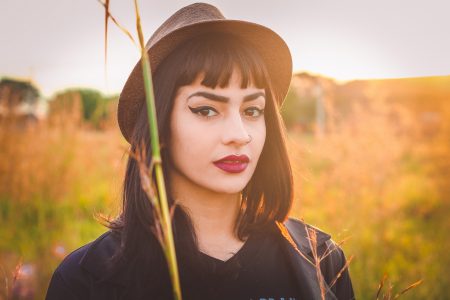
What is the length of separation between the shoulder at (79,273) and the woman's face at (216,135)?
0.34 meters

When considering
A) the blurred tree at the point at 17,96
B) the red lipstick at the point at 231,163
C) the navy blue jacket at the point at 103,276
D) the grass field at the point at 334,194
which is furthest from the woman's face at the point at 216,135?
the blurred tree at the point at 17,96

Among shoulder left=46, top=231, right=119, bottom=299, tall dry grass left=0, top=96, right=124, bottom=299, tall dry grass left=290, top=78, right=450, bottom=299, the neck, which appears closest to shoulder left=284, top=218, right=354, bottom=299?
the neck

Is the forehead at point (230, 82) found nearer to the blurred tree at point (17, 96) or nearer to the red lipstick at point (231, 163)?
the red lipstick at point (231, 163)

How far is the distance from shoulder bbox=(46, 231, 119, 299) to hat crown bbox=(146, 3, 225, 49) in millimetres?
626

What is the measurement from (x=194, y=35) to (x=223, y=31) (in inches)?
3.6

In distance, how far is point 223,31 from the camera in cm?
143

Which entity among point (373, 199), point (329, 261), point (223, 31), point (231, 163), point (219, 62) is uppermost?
point (223, 31)

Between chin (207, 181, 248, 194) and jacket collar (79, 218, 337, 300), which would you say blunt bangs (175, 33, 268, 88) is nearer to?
chin (207, 181, 248, 194)

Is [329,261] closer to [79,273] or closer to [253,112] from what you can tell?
[253,112]

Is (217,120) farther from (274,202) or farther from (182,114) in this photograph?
(274,202)

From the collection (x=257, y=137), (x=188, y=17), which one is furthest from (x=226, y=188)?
(x=188, y=17)

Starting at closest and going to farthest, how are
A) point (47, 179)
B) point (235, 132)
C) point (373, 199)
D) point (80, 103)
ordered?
1. point (235, 132)
2. point (373, 199)
3. point (47, 179)
4. point (80, 103)

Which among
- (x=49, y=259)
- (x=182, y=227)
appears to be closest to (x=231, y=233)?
(x=182, y=227)

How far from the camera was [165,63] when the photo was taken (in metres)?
1.44
